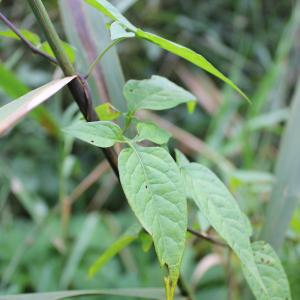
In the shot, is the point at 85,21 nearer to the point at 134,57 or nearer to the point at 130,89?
the point at 130,89

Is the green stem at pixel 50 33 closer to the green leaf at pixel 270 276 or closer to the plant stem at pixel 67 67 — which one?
the plant stem at pixel 67 67

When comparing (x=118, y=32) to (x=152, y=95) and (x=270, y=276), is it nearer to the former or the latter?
(x=152, y=95)

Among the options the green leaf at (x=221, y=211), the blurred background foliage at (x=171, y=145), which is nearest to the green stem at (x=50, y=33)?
the green leaf at (x=221, y=211)

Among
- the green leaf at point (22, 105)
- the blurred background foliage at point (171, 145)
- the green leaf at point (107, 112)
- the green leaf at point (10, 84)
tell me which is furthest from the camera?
the blurred background foliage at point (171, 145)

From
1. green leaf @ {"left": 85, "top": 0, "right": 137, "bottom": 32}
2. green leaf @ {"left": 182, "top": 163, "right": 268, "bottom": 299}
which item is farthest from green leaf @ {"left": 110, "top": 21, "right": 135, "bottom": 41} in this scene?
green leaf @ {"left": 182, "top": 163, "right": 268, "bottom": 299}

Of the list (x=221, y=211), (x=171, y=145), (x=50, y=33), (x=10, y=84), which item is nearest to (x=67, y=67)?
(x=50, y=33)
